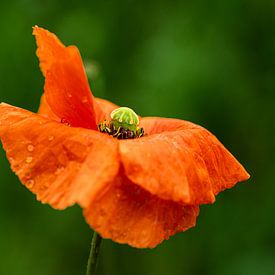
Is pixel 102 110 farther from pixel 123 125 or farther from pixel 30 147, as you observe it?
pixel 30 147

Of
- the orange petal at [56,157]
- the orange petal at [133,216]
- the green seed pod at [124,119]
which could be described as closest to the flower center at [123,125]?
the green seed pod at [124,119]

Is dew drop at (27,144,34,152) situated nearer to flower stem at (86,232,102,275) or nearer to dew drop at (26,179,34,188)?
dew drop at (26,179,34,188)

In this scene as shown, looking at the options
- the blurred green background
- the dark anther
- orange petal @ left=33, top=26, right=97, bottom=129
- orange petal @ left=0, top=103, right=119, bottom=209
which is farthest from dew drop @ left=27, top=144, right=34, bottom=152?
the blurred green background

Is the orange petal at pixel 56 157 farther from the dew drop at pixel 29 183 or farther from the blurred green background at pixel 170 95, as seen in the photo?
the blurred green background at pixel 170 95

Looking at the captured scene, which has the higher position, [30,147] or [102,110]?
[30,147]

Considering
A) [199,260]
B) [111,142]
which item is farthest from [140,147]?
[199,260]

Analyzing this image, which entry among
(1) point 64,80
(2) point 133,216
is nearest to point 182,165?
(2) point 133,216

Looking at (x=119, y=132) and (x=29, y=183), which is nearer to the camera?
(x=29, y=183)

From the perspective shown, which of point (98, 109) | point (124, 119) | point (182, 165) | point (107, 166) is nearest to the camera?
point (107, 166)
